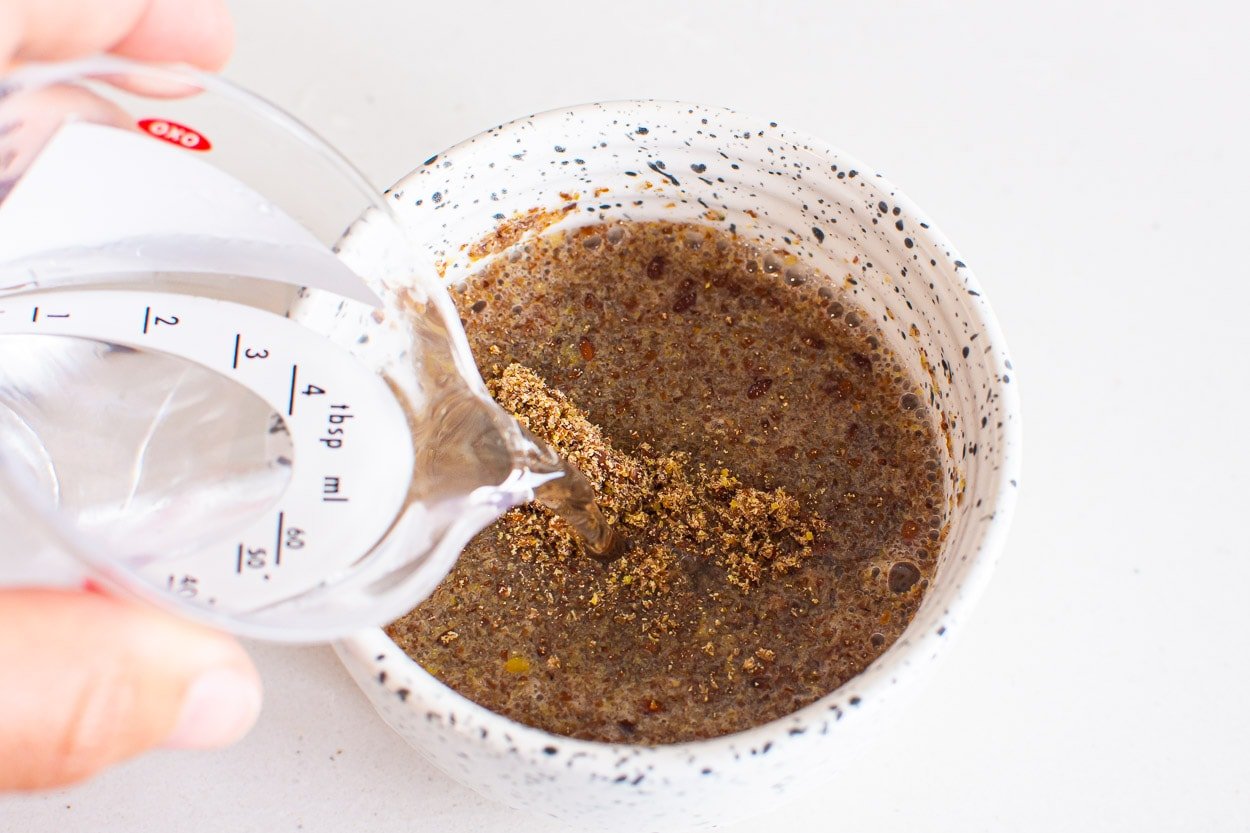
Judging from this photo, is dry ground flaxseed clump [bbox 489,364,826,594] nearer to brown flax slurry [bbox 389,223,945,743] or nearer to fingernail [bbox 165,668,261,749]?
brown flax slurry [bbox 389,223,945,743]

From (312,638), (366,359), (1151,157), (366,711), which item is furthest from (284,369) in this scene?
(1151,157)

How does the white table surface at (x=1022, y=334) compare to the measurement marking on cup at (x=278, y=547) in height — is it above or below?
above

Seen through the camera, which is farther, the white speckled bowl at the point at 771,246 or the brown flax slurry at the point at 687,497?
the brown flax slurry at the point at 687,497

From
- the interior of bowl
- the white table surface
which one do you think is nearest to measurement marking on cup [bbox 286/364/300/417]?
the interior of bowl

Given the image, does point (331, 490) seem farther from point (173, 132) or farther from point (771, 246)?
point (771, 246)

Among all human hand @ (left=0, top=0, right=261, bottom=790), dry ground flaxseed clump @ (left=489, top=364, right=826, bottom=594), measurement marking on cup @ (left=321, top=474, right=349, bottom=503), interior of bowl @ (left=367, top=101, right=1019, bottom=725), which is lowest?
human hand @ (left=0, top=0, right=261, bottom=790)

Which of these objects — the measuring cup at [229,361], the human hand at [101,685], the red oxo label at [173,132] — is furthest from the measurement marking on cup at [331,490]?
the red oxo label at [173,132]

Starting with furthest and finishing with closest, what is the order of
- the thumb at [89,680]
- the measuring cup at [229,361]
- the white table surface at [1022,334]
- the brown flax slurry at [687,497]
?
the white table surface at [1022,334] → the brown flax slurry at [687,497] → the measuring cup at [229,361] → the thumb at [89,680]

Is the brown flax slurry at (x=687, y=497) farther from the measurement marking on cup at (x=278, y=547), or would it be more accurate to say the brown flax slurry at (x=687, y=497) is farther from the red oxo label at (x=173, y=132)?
the red oxo label at (x=173, y=132)
